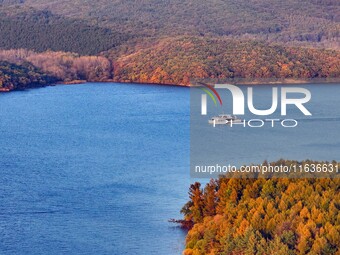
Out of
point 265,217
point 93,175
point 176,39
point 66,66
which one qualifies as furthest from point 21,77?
point 265,217

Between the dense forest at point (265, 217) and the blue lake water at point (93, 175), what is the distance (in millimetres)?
737

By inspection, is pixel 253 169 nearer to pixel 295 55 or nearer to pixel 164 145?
pixel 164 145

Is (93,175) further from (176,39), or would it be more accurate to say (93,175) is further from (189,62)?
(176,39)

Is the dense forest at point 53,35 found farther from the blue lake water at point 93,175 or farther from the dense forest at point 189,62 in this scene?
the blue lake water at point 93,175

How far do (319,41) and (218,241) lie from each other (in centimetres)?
4730

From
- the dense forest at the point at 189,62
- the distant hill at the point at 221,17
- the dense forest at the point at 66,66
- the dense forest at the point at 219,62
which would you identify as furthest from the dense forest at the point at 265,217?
the distant hill at the point at 221,17

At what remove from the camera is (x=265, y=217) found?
56.0 ft

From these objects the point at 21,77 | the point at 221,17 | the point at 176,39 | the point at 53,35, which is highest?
the point at 221,17

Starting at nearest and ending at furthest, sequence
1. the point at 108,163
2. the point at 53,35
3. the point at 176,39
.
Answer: the point at 108,163 → the point at 176,39 → the point at 53,35

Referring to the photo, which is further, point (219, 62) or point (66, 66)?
point (66, 66)

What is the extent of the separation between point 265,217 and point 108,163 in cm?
882

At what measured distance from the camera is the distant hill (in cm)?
6216

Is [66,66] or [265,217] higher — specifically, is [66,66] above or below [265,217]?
above

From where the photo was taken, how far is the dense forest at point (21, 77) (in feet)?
140
